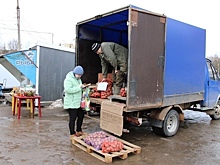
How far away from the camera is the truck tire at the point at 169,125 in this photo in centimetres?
598

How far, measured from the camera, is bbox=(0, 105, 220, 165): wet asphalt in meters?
4.54

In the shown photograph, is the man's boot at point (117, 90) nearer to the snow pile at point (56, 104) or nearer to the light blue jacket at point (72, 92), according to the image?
the light blue jacket at point (72, 92)

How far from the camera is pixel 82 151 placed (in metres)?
4.96

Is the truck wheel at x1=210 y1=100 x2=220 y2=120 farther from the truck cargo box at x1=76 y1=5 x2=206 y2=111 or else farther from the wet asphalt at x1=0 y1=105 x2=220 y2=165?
the truck cargo box at x1=76 y1=5 x2=206 y2=111

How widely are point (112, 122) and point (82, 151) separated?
0.86 meters

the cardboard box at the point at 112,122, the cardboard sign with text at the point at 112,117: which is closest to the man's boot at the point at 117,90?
the cardboard sign with text at the point at 112,117

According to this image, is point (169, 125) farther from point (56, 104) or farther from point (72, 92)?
point (56, 104)

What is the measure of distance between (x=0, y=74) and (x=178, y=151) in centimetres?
1366

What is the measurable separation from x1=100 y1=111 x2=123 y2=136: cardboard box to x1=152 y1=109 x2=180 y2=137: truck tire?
1.53 meters

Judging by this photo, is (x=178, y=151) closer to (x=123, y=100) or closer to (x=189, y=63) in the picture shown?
(x=123, y=100)

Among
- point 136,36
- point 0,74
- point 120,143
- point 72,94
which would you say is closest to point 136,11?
point 136,36

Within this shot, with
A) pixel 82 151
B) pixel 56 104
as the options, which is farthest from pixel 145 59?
pixel 56 104

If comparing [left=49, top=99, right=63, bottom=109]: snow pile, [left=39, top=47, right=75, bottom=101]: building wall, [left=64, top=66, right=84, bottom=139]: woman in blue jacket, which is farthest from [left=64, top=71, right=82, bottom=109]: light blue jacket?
[left=39, top=47, right=75, bottom=101]: building wall

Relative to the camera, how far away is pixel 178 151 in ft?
17.0
